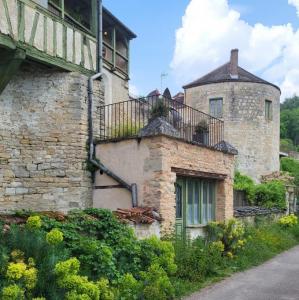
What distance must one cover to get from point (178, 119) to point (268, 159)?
49.3 feet

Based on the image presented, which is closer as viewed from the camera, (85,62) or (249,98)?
(85,62)

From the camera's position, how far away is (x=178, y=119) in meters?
12.7

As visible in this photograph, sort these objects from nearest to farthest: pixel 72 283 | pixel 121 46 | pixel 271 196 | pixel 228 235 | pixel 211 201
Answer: pixel 72 283
pixel 228 235
pixel 211 201
pixel 121 46
pixel 271 196

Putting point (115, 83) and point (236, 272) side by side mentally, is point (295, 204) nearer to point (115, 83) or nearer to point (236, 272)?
point (115, 83)

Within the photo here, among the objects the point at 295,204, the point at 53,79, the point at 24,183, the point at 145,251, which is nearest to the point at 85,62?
the point at 53,79

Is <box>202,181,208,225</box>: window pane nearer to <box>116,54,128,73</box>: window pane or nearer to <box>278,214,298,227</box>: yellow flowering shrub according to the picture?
<box>278,214,298,227</box>: yellow flowering shrub

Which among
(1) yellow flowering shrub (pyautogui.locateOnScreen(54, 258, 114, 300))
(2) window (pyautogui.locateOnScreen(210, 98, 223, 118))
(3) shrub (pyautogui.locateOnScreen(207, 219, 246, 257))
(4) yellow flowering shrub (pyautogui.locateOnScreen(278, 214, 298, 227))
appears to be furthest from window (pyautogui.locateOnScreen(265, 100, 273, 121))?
(1) yellow flowering shrub (pyautogui.locateOnScreen(54, 258, 114, 300))

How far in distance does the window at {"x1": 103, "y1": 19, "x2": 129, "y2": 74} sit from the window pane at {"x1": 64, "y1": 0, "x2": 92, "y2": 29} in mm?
1138

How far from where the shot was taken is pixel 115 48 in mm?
16750

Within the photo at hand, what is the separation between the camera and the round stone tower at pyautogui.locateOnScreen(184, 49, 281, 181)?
25609 mm

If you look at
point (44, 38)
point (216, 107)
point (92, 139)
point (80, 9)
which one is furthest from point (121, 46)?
point (216, 107)

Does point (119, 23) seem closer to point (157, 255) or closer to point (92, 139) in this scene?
point (92, 139)

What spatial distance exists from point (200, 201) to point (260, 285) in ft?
12.8

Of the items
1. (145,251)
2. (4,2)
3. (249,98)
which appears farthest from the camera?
(249,98)
